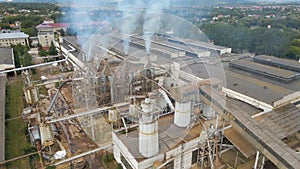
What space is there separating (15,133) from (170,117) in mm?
8844

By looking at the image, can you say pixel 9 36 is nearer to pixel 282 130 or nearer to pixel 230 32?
pixel 230 32

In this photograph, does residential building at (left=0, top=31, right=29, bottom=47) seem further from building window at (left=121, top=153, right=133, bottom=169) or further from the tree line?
building window at (left=121, top=153, right=133, bottom=169)

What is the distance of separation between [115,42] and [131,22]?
4325 mm

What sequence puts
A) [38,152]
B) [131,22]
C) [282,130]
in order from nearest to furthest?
[38,152]
[282,130]
[131,22]

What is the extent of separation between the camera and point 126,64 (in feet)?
44.6

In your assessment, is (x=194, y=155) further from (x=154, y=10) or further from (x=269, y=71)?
(x=269, y=71)

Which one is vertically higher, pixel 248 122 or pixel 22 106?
pixel 248 122

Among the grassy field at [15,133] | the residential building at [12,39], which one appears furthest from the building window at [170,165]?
the residential building at [12,39]

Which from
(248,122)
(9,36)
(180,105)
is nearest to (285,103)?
(248,122)

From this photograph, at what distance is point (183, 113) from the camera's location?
10.7 m

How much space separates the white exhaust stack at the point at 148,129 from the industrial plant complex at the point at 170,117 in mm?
39

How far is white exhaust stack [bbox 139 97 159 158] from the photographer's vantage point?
8.38 meters

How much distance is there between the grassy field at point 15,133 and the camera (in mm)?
10672

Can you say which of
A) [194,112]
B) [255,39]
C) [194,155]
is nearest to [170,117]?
[194,112]
